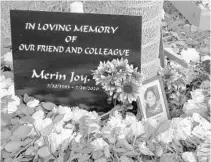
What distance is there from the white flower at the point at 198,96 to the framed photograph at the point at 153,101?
0.08 meters

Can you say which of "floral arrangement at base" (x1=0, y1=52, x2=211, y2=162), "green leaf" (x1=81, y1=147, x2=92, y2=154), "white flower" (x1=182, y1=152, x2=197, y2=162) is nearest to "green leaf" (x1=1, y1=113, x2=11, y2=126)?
"floral arrangement at base" (x1=0, y1=52, x2=211, y2=162)

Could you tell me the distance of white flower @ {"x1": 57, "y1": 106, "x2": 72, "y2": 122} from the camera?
98 cm

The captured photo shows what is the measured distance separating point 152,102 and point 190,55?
344mm

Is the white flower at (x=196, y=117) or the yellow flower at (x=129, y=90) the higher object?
the yellow flower at (x=129, y=90)

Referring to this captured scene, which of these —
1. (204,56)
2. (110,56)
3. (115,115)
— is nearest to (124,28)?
(110,56)

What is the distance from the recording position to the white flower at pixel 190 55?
1312mm

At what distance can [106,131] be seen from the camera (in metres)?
0.92

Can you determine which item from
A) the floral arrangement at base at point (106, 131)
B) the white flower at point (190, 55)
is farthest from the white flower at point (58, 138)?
the white flower at point (190, 55)

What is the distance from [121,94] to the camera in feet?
3.21

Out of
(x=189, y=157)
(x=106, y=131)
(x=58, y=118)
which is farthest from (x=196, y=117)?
(x=58, y=118)

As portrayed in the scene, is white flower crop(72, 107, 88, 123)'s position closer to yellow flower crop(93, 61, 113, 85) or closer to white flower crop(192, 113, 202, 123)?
yellow flower crop(93, 61, 113, 85)

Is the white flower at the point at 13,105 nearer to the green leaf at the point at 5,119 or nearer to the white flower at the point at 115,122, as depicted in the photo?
the green leaf at the point at 5,119

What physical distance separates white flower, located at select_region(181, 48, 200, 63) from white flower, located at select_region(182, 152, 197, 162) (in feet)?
1.58

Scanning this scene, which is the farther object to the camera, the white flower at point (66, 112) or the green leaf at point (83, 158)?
the white flower at point (66, 112)
